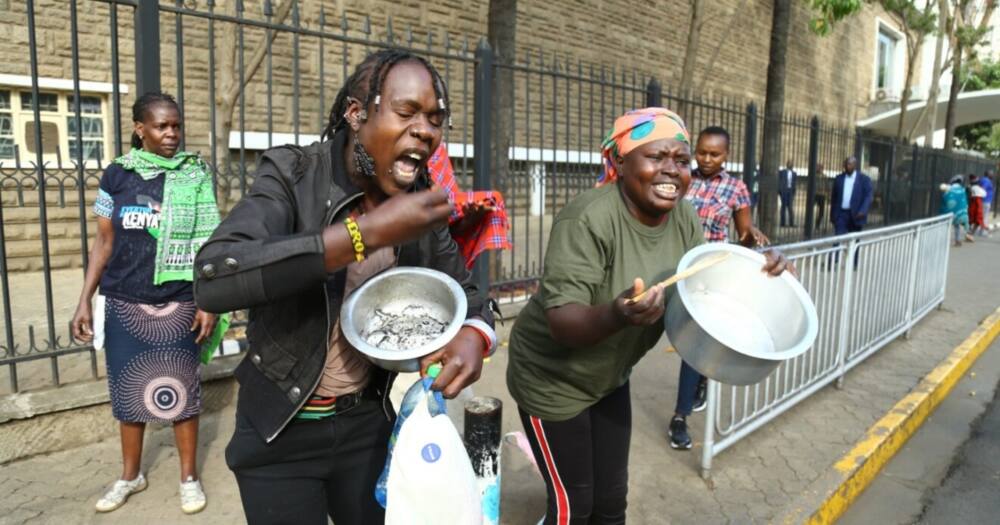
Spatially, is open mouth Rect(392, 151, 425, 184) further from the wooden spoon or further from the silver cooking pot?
the silver cooking pot

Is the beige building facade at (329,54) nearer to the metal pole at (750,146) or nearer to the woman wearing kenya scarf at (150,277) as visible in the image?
the woman wearing kenya scarf at (150,277)

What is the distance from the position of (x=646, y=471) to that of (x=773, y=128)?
8.08m

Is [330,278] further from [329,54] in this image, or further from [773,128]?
[773,128]

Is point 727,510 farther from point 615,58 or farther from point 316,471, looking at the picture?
point 615,58

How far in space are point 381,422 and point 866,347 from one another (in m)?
5.29

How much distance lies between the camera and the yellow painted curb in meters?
3.38

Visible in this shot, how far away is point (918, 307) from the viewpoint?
719 cm

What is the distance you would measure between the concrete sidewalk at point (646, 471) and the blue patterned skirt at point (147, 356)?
525 mm

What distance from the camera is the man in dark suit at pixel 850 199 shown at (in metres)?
10.6

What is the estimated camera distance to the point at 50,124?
25.7 ft

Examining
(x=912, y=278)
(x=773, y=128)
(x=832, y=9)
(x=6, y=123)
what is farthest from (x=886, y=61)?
(x=6, y=123)

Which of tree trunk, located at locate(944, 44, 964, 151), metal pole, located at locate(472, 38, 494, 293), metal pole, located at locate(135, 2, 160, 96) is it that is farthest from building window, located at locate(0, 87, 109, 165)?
tree trunk, located at locate(944, 44, 964, 151)

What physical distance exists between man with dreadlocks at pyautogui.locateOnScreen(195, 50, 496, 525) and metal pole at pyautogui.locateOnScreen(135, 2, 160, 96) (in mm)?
2637

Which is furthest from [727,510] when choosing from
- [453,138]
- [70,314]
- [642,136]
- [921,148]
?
[921,148]
